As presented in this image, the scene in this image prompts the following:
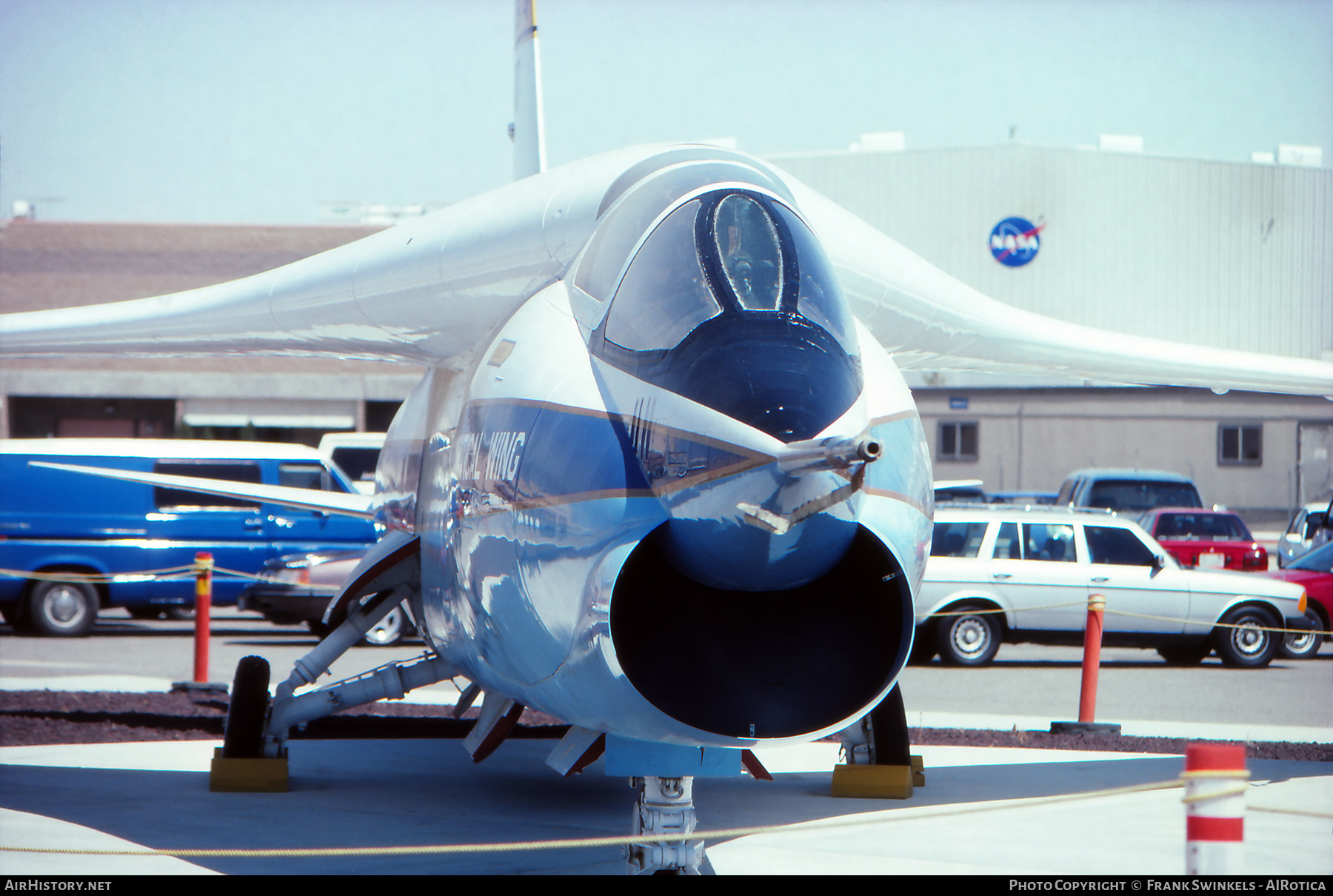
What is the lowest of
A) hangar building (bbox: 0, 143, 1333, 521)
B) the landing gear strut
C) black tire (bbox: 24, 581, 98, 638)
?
the landing gear strut

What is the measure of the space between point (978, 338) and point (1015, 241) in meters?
34.9

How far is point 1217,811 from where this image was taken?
3.34 meters

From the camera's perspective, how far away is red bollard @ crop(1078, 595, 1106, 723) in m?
10.1

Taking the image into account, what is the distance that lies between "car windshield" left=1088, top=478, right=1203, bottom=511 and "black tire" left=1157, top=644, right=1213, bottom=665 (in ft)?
23.0

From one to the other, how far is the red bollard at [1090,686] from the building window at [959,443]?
30.6 meters

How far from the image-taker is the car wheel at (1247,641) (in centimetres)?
1558

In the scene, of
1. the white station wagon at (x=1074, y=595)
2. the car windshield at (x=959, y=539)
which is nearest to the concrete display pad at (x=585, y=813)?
the white station wagon at (x=1074, y=595)

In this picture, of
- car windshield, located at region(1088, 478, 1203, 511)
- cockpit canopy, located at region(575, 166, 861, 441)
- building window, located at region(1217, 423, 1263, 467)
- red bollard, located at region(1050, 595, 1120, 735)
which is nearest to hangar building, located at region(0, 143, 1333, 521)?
building window, located at region(1217, 423, 1263, 467)

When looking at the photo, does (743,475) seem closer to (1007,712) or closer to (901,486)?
(901,486)

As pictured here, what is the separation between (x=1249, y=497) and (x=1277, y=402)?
2.80 meters

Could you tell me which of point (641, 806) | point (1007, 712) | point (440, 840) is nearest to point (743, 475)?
point (641, 806)

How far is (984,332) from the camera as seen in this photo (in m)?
7.25

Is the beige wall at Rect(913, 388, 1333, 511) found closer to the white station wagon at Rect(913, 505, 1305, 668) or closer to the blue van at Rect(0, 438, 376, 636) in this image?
the white station wagon at Rect(913, 505, 1305, 668)

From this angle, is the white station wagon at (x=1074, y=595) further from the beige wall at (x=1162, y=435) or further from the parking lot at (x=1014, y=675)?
the beige wall at (x=1162, y=435)
